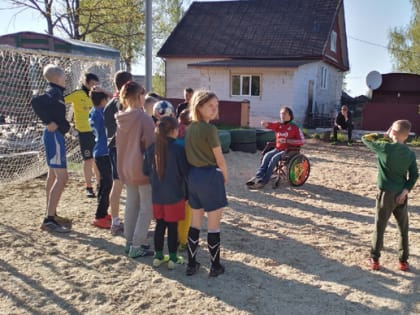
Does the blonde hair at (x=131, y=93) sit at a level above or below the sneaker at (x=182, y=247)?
above

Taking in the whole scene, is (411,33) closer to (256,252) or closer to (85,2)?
(85,2)

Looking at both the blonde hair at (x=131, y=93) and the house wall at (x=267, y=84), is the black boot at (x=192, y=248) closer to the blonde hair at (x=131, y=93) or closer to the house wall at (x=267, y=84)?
the blonde hair at (x=131, y=93)

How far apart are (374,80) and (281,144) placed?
51.5 feet

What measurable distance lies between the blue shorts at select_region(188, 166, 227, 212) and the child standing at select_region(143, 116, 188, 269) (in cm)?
15

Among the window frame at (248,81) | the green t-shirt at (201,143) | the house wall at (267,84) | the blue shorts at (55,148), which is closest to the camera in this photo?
the green t-shirt at (201,143)

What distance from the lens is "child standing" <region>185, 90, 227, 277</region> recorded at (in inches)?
131

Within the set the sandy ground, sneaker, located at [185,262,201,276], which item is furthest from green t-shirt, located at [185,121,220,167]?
the sandy ground

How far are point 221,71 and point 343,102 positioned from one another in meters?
11.4

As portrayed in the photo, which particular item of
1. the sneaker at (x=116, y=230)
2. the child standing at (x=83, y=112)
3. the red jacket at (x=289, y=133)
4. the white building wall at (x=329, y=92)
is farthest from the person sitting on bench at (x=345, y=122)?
the sneaker at (x=116, y=230)

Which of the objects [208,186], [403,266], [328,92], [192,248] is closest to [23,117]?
[192,248]

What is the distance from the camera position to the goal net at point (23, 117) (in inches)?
281

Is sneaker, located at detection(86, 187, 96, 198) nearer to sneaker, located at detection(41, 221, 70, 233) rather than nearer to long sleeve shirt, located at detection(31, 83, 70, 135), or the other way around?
sneaker, located at detection(41, 221, 70, 233)

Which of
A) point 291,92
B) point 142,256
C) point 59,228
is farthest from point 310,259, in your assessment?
point 291,92

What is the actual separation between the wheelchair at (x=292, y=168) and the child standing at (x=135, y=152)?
3.50 meters
